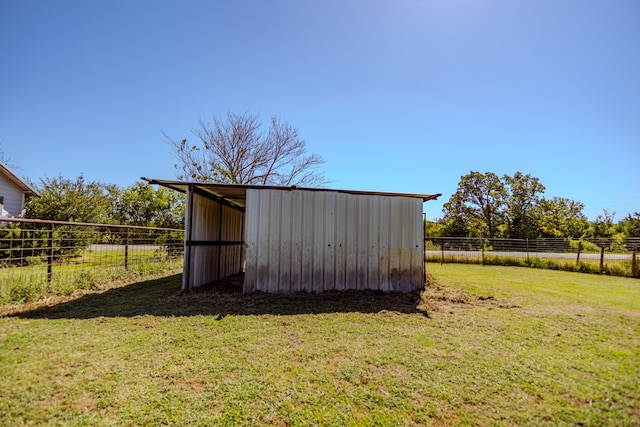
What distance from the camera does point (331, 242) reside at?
598 cm

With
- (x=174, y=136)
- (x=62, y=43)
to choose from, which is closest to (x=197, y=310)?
(x=62, y=43)

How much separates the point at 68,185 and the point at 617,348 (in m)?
19.9

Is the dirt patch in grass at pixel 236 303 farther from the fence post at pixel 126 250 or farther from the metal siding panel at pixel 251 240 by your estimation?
the fence post at pixel 126 250

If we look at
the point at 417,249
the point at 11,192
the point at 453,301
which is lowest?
the point at 453,301

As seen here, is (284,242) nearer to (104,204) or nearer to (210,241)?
(210,241)

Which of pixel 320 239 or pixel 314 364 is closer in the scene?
pixel 314 364

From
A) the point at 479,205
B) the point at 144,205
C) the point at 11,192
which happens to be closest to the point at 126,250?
the point at 11,192

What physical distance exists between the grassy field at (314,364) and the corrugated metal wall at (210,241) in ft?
4.23

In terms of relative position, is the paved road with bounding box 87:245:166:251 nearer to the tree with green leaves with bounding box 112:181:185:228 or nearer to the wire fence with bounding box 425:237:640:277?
the wire fence with bounding box 425:237:640:277

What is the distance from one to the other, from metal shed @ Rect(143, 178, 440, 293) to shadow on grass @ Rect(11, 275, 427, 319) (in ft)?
1.09

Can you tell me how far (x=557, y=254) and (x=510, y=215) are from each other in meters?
13.0

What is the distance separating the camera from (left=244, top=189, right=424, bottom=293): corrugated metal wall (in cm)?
576

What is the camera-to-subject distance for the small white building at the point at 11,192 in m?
11.1

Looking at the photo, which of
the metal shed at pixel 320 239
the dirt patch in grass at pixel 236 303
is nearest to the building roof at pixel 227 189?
the metal shed at pixel 320 239
